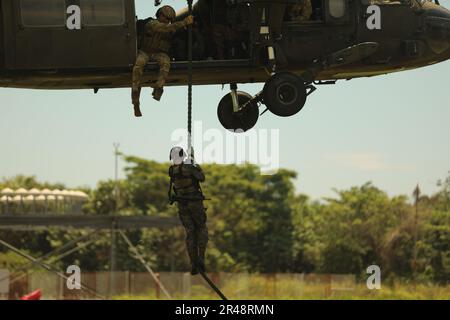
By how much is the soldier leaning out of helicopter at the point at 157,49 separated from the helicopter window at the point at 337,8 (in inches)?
106

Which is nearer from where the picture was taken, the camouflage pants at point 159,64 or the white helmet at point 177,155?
the white helmet at point 177,155

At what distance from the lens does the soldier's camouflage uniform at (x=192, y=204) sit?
52.6ft

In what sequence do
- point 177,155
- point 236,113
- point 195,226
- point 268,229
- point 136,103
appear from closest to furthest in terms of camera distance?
point 177,155
point 195,226
point 136,103
point 236,113
point 268,229

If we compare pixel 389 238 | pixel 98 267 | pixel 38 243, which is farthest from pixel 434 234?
pixel 38 243

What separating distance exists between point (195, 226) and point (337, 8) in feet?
16.3

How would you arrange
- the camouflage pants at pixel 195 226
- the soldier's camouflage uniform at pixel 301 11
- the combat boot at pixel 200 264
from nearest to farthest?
the combat boot at pixel 200 264
the camouflage pants at pixel 195 226
the soldier's camouflage uniform at pixel 301 11

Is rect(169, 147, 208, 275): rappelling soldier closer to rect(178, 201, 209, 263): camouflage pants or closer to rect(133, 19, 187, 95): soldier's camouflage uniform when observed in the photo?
rect(178, 201, 209, 263): camouflage pants

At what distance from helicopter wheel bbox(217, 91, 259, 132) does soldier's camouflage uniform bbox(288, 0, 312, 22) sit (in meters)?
1.68

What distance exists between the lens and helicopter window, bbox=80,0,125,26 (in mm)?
18266

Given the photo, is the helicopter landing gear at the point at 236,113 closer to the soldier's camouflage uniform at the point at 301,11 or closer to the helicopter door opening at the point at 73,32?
the soldier's camouflage uniform at the point at 301,11

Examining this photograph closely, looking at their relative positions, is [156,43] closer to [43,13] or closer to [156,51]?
[156,51]

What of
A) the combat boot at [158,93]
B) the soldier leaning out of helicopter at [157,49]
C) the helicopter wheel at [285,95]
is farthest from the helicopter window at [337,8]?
the combat boot at [158,93]

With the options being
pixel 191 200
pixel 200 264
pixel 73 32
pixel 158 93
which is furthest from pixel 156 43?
pixel 200 264

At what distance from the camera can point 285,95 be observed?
18469 millimetres
